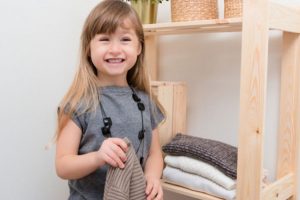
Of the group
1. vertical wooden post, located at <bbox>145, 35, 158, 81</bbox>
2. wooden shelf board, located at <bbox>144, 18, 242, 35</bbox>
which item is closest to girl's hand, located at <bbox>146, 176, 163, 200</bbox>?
wooden shelf board, located at <bbox>144, 18, 242, 35</bbox>

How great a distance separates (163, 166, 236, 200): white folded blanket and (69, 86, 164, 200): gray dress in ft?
0.60

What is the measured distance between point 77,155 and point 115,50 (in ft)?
0.90

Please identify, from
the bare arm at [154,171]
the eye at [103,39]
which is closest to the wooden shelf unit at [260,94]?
the bare arm at [154,171]

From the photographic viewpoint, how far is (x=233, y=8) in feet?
3.55

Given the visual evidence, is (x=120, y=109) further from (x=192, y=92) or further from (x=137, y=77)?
(x=192, y=92)

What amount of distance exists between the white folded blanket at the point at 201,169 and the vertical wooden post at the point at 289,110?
23cm

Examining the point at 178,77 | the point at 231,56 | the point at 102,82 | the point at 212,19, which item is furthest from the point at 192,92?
the point at 102,82

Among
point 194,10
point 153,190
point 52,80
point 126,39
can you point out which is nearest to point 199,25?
point 194,10

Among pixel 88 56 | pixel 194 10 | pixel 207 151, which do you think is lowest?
pixel 207 151

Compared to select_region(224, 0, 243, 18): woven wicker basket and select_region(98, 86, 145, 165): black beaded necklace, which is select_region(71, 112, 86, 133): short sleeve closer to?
select_region(98, 86, 145, 165): black beaded necklace

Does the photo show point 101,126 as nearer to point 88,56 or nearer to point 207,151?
point 88,56

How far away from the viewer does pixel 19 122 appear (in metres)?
1.31

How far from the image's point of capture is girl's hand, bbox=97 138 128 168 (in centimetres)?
80

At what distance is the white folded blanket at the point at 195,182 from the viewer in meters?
1.06
